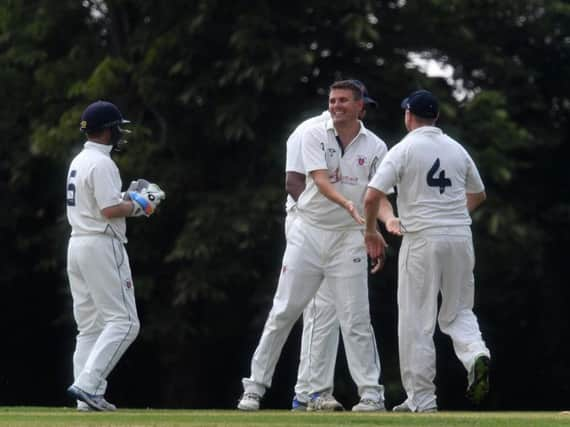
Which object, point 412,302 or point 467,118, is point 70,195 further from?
point 467,118

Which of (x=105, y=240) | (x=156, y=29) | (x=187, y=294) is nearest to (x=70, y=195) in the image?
(x=105, y=240)

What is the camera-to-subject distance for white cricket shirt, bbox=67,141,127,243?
1113 centimetres

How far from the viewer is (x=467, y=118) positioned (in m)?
22.5

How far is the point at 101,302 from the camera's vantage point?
11312mm

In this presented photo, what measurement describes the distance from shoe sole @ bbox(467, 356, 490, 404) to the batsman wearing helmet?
7.60ft

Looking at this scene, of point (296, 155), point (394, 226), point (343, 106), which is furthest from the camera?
point (296, 155)

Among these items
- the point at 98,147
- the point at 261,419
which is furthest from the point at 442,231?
the point at 98,147

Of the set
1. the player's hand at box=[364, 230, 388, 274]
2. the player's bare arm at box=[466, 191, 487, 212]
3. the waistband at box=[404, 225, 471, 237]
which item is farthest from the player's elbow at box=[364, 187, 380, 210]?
the player's bare arm at box=[466, 191, 487, 212]

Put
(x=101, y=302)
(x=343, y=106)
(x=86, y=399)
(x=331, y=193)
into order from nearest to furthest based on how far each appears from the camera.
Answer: (x=86, y=399) < (x=101, y=302) < (x=331, y=193) < (x=343, y=106)

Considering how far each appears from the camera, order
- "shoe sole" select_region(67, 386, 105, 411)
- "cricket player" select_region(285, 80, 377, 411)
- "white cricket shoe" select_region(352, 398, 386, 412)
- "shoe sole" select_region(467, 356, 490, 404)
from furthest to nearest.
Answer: "cricket player" select_region(285, 80, 377, 411) → "white cricket shoe" select_region(352, 398, 386, 412) → "shoe sole" select_region(67, 386, 105, 411) → "shoe sole" select_region(467, 356, 490, 404)

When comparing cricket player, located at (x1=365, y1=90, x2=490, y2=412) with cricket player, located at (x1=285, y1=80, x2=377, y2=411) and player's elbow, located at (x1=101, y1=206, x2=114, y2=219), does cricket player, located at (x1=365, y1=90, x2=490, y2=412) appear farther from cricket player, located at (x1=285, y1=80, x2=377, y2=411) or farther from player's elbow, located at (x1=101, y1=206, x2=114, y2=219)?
player's elbow, located at (x1=101, y1=206, x2=114, y2=219)

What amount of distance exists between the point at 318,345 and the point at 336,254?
72cm

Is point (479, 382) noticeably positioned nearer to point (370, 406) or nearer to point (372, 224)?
point (370, 406)

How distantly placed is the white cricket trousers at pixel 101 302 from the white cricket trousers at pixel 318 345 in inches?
50.9
